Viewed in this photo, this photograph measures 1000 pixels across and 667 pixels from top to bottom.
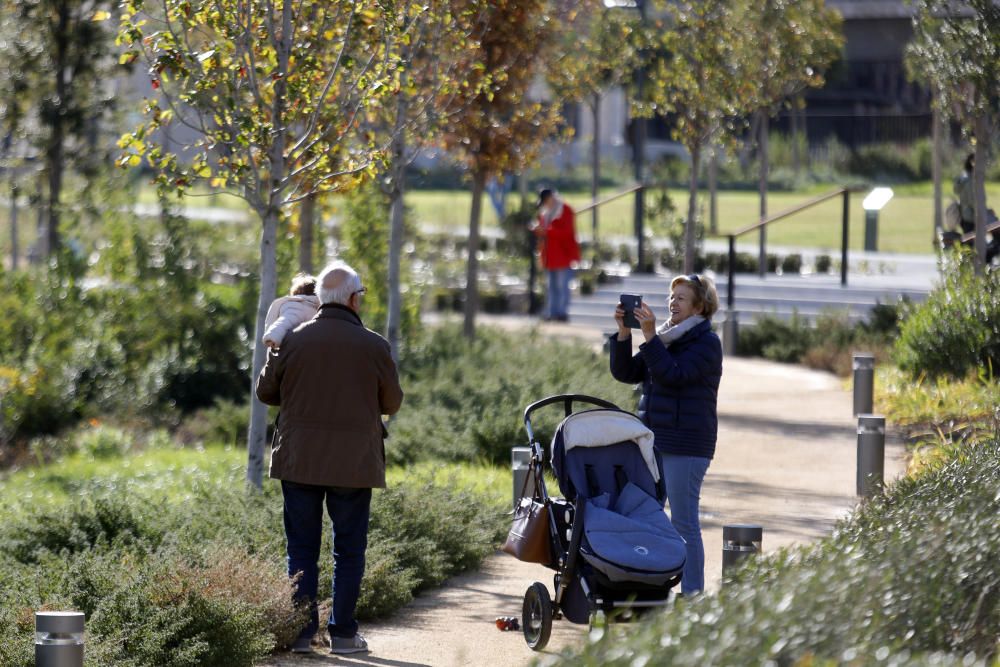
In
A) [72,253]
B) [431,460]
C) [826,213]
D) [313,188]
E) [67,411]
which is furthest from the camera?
[826,213]

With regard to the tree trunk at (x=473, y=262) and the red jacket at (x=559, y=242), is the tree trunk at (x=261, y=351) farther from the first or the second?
the red jacket at (x=559, y=242)

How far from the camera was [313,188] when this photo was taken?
9.19 m

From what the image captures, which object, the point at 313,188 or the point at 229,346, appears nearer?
the point at 313,188

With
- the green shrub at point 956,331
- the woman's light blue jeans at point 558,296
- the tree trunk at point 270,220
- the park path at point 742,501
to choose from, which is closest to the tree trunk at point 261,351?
the tree trunk at point 270,220

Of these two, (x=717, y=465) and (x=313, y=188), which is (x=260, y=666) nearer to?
(x=313, y=188)

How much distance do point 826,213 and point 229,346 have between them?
25.4 m

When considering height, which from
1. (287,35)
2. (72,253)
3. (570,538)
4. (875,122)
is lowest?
(570,538)

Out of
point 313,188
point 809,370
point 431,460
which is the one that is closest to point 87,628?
point 313,188

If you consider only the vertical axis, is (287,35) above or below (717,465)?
above

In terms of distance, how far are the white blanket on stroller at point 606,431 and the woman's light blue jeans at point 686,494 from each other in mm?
381

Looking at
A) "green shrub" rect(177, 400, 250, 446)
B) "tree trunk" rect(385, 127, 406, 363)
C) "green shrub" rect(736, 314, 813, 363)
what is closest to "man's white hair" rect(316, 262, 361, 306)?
"tree trunk" rect(385, 127, 406, 363)

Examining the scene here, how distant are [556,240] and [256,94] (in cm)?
1171

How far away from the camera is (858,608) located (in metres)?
4.17

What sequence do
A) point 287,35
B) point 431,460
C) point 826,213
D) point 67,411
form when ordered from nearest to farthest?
point 287,35 < point 431,460 < point 67,411 < point 826,213
